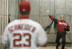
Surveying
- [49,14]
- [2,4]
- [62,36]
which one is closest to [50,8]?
[49,14]

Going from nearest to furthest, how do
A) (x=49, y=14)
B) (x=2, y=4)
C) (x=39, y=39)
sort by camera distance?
1. (x=39, y=39)
2. (x=2, y=4)
3. (x=49, y=14)

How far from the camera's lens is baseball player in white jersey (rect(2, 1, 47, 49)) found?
268 centimetres

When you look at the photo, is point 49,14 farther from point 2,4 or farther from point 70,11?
point 2,4

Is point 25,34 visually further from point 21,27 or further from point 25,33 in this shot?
point 21,27

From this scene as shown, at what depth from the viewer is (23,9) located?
2686 mm

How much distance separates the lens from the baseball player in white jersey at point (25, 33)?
2682 mm

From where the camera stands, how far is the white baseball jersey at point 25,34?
2.68 metres

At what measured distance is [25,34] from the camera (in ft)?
8.86

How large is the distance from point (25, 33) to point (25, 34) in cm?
1

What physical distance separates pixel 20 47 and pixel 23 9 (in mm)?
548

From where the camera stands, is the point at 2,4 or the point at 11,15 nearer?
the point at 2,4

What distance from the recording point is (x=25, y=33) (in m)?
2.70

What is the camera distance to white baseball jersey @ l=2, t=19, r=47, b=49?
105 inches

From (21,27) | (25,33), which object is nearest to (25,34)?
(25,33)
